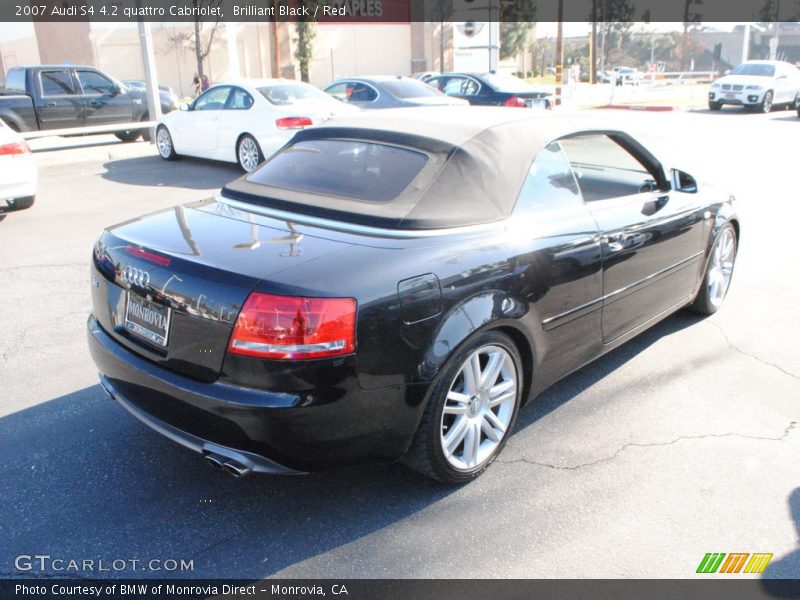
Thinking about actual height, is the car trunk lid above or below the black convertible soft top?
below

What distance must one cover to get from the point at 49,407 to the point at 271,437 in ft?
6.35

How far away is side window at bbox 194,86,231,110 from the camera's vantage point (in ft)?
39.3

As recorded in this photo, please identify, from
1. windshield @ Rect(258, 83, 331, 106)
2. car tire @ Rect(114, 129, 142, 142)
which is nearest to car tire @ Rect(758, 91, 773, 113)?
windshield @ Rect(258, 83, 331, 106)

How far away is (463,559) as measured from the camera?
110 inches

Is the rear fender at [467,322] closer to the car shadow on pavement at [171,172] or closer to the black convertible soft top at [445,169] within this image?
the black convertible soft top at [445,169]

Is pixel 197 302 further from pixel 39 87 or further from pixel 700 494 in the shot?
pixel 39 87

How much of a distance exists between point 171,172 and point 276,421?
10466mm

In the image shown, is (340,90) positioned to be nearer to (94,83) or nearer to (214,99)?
(214,99)

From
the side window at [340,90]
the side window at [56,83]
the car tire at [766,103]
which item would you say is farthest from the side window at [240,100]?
the car tire at [766,103]

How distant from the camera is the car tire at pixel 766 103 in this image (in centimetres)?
2405

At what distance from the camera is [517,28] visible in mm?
71250

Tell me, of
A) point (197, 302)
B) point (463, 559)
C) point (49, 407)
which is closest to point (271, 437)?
point (197, 302)

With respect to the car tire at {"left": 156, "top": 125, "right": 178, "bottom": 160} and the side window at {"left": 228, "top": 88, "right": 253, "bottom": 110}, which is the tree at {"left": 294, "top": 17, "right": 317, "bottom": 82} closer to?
the car tire at {"left": 156, "top": 125, "right": 178, "bottom": 160}

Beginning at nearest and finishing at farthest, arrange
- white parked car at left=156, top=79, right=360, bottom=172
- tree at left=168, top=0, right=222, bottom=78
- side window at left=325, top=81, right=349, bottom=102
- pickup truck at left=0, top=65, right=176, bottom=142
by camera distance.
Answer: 1. white parked car at left=156, top=79, right=360, bottom=172
2. side window at left=325, top=81, right=349, bottom=102
3. pickup truck at left=0, top=65, right=176, bottom=142
4. tree at left=168, top=0, right=222, bottom=78
